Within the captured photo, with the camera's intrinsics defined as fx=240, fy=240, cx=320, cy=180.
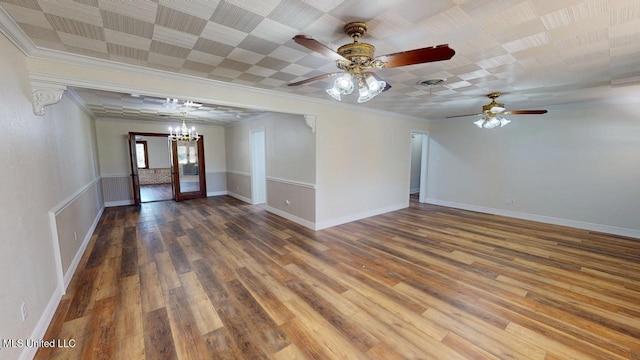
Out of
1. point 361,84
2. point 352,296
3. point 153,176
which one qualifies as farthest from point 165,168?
point 361,84

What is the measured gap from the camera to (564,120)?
4887mm

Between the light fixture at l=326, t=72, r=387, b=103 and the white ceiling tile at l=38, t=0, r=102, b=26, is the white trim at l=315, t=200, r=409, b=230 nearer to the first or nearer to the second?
the light fixture at l=326, t=72, r=387, b=103

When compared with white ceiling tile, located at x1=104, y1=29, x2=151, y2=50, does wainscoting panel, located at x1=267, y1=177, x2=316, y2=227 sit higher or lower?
lower

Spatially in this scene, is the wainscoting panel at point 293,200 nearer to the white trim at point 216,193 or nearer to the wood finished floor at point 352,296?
the wood finished floor at point 352,296

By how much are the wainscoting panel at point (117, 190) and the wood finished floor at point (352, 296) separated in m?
2.89

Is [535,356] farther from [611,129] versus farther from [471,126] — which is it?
[471,126]

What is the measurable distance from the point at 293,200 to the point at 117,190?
212 inches

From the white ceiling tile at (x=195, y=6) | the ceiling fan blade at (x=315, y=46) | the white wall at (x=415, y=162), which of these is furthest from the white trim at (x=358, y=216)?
the white ceiling tile at (x=195, y=6)

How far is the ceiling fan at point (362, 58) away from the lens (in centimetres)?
151

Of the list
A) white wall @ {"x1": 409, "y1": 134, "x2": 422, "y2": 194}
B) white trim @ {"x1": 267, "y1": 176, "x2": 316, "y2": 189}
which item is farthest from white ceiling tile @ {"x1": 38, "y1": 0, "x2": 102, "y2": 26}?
white wall @ {"x1": 409, "y1": 134, "x2": 422, "y2": 194}

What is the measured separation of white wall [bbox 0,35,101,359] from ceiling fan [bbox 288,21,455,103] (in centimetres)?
220

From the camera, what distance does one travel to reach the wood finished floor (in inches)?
75.4

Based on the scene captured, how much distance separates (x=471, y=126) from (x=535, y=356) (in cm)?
Result: 566

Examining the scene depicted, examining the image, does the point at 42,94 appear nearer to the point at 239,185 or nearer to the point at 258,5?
the point at 258,5
